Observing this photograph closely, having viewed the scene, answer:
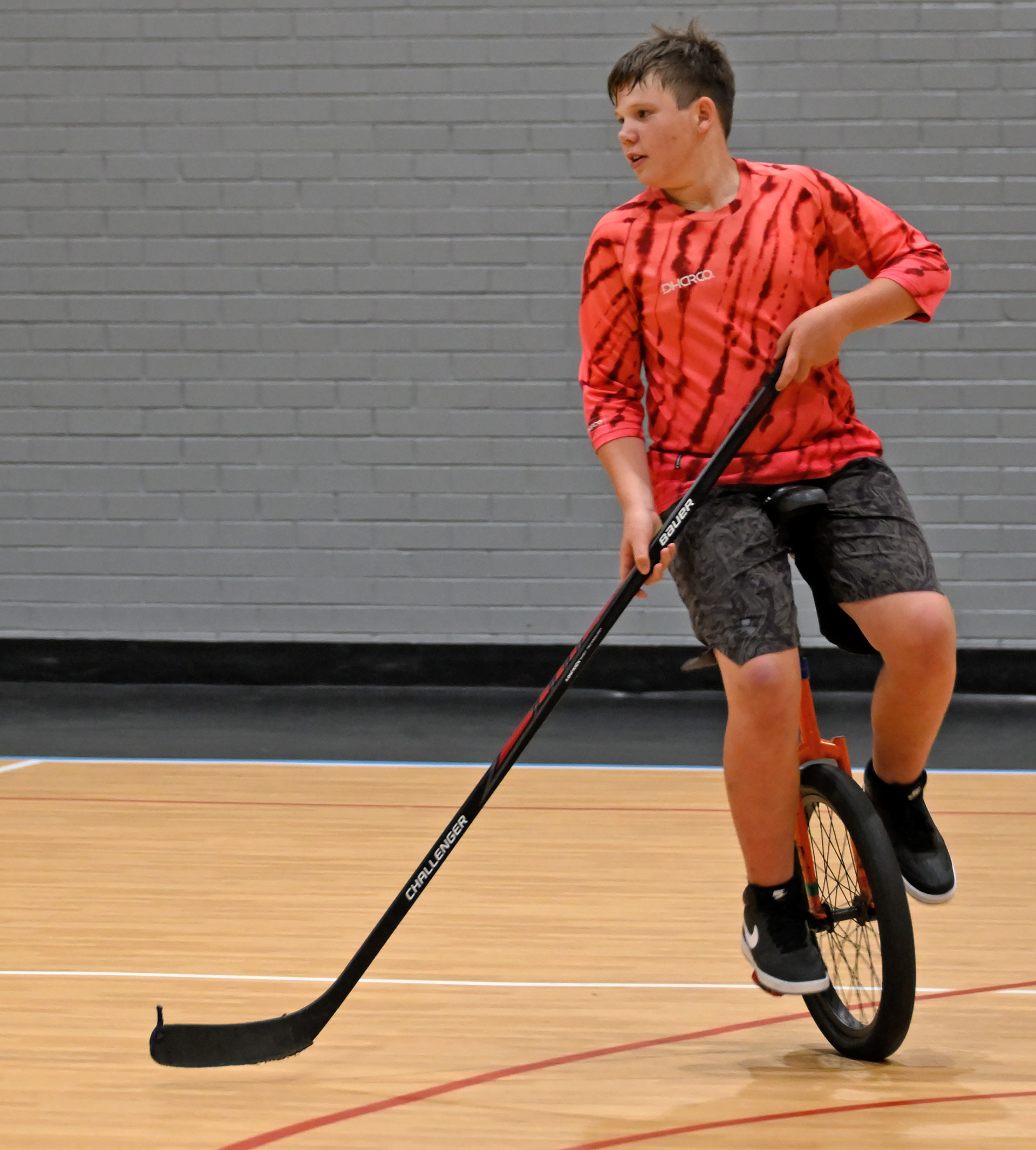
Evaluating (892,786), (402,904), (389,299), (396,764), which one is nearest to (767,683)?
(892,786)

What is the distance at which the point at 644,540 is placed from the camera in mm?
1982

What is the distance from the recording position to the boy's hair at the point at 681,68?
6.66 feet

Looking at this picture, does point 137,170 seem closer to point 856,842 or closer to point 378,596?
point 378,596

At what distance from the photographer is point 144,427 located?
19.1ft

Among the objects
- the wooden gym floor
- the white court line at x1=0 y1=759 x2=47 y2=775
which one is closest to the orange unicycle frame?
the wooden gym floor

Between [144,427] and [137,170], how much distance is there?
3.11ft

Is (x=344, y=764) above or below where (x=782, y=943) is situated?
below

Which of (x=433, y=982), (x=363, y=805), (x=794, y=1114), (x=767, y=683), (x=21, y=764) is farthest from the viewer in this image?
(x=21, y=764)

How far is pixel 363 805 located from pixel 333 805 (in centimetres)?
7

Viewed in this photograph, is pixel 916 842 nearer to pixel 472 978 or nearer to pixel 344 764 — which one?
pixel 472 978

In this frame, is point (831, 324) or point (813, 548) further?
point (813, 548)

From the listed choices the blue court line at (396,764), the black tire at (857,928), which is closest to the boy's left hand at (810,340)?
the black tire at (857,928)

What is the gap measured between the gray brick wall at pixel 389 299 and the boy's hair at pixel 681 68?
3.54 metres

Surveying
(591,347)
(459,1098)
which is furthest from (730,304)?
(459,1098)
